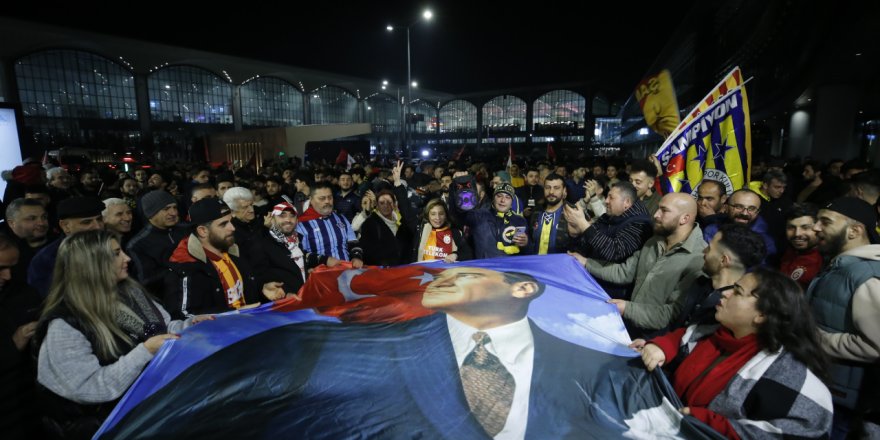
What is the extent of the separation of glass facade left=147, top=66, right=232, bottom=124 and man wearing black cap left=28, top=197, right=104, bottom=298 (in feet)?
188

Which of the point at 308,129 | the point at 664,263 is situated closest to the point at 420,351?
the point at 664,263

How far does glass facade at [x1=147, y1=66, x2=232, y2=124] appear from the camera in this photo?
52125 millimetres

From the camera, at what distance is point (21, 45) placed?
131 feet

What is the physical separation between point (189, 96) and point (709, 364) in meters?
64.4

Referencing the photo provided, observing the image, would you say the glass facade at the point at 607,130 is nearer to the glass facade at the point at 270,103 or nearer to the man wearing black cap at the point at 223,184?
the glass facade at the point at 270,103

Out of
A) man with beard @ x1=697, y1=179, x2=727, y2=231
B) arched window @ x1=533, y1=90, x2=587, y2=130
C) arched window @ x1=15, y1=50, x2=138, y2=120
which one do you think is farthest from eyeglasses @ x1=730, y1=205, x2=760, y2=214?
arched window @ x1=533, y1=90, x2=587, y2=130

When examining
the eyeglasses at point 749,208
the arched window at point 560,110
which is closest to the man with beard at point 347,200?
the eyeglasses at point 749,208

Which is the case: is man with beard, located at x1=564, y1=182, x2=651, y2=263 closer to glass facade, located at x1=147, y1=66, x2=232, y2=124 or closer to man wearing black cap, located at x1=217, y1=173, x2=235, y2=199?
man wearing black cap, located at x1=217, y1=173, x2=235, y2=199

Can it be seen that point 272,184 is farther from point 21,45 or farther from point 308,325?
point 21,45

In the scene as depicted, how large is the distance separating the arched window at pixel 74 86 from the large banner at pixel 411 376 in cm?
5691

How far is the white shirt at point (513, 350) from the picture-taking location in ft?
7.24

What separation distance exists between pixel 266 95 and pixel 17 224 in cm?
6404

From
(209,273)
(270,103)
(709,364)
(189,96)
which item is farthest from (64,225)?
(270,103)

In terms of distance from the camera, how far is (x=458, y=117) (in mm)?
98000
